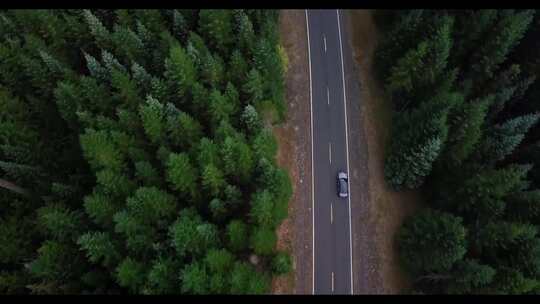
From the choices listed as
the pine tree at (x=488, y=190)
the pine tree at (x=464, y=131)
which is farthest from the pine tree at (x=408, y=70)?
the pine tree at (x=488, y=190)

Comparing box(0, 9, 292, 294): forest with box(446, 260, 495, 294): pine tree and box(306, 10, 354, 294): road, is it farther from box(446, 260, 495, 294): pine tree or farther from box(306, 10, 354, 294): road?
box(446, 260, 495, 294): pine tree

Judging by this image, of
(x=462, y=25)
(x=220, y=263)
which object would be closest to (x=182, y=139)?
(x=220, y=263)

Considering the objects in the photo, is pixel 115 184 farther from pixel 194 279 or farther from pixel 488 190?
pixel 488 190

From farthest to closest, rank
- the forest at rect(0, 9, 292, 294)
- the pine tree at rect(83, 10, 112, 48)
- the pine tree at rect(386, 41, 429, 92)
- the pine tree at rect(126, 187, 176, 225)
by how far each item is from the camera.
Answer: the pine tree at rect(386, 41, 429, 92), the pine tree at rect(83, 10, 112, 48), the forest at rect(0, 9, 292, 294), the pine tree at rect(126, 187, 176, 225)

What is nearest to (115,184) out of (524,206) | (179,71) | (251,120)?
(179,71)

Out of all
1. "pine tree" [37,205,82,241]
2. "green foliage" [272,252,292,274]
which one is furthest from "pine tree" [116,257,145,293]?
"green foliage" [272,252,292,274]

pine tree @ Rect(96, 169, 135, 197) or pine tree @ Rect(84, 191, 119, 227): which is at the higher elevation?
pine tree @ Rect(96, 169, 135, 197)

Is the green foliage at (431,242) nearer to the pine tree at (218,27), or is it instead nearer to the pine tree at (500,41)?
the pine tree at (500,41)
